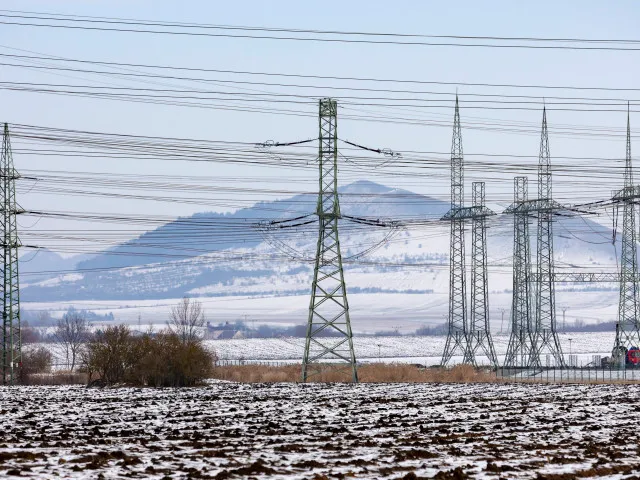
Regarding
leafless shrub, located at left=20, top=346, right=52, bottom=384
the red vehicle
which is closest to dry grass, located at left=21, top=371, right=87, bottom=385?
leafless shrub, located at left=20, top=346, right=52, bottom=384

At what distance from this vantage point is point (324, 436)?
29594mm

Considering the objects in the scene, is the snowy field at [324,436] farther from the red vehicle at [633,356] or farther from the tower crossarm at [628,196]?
the red vehicle at [633,356]

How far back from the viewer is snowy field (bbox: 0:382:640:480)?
22.4 meters

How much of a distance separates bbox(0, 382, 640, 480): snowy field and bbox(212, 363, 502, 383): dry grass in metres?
21.4

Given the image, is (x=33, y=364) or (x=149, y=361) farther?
(x=33, y=364)

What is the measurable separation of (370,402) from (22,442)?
18943 mm

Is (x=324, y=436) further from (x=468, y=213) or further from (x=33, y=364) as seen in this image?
(x=33, y=364)

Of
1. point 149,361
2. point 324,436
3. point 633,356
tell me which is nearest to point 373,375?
point 149,361

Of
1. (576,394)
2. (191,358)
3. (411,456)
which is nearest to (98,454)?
(411,456)

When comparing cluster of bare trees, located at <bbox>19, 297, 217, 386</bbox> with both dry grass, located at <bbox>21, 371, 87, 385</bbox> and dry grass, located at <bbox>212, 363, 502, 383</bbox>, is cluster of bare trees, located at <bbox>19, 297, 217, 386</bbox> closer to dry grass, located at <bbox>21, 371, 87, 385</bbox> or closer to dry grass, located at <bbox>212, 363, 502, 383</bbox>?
dry grass, located at <bbox>212, 363, 502, 383</bbox>

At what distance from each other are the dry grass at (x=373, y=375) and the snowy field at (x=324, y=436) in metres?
21.4

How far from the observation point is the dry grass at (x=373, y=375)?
7275 cm

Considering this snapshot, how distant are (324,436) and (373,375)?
4689cm

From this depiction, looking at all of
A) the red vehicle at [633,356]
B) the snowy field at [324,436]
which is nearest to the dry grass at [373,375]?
the red vehicle at [633,356]
